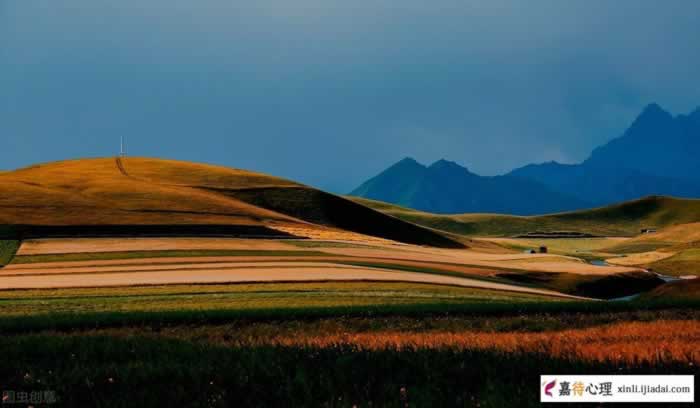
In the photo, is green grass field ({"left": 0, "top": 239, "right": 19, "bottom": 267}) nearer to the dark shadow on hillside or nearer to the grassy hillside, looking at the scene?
the grassy hillside

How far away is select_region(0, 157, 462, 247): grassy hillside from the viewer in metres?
105

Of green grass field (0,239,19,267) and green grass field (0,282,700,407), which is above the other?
green grass field (0,282,700,407)

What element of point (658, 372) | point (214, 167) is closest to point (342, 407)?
point (658, 372)

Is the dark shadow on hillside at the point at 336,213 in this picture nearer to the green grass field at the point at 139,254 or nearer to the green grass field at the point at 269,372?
the green grass field at the point at 139,254

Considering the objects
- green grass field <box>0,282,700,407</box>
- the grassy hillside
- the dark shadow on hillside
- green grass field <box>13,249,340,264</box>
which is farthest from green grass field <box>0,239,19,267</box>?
the dark shadow on hillside

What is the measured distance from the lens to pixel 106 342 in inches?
588

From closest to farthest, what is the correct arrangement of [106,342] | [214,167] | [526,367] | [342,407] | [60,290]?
[342,407] → [526,367] → [106,342] → [60,290] → [214,167]

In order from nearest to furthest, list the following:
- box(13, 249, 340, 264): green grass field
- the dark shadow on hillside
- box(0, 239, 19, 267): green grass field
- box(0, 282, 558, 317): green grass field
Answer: box(0, 282, 558, 317): green grass field → box(0, 239, 19, 267): green grass field → box(13, 249, 340, 264): green grass field → the dark shadow on hillside

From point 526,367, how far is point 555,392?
1524 mm

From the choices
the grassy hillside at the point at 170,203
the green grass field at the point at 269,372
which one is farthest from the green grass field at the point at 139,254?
the green grass field at the point at 269,372

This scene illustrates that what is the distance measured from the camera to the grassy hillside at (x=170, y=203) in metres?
105

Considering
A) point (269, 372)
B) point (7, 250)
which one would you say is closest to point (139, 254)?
point (7, 250)

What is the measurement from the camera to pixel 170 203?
12475cm

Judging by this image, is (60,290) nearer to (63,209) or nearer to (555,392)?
(555,392)
